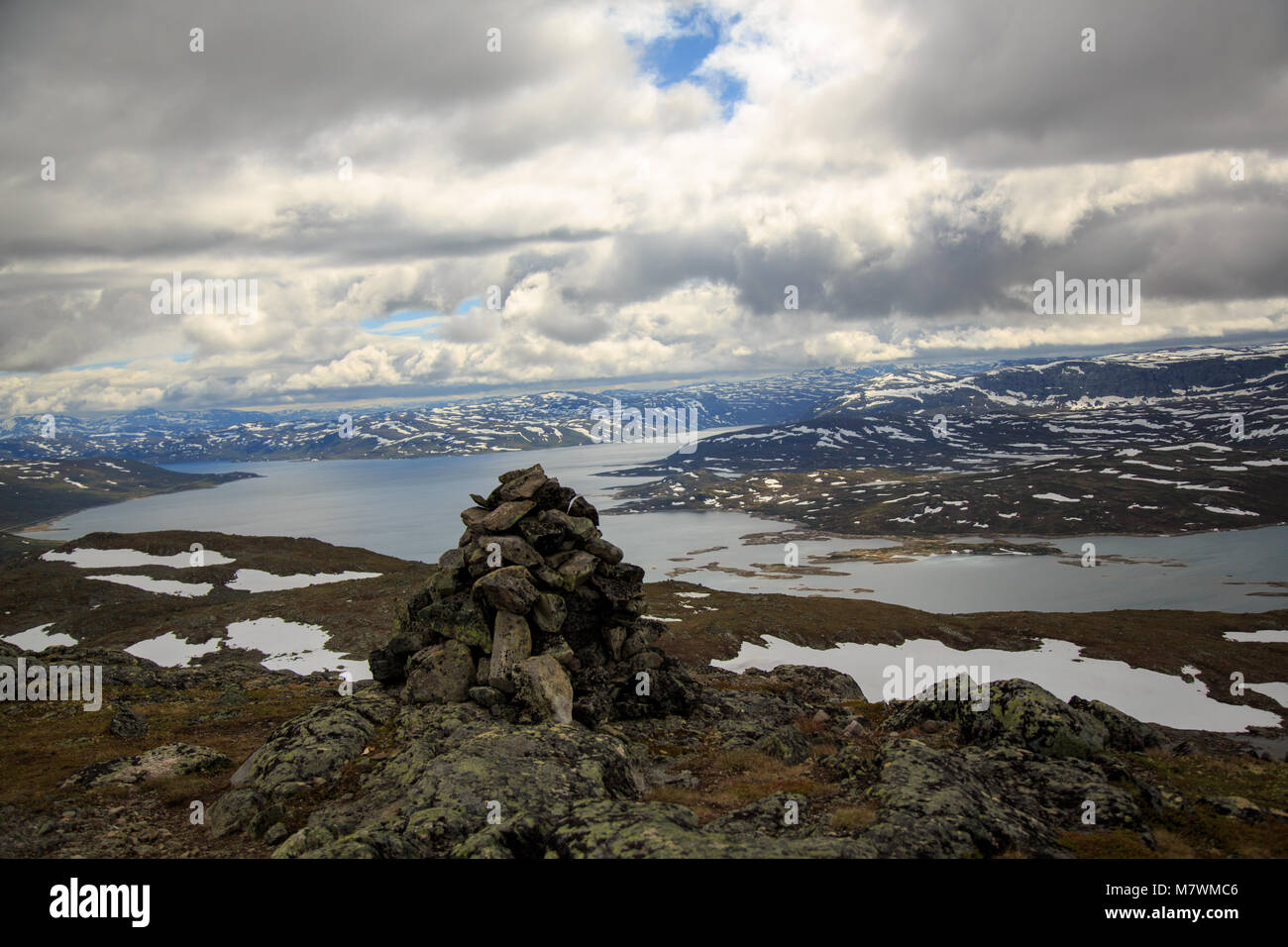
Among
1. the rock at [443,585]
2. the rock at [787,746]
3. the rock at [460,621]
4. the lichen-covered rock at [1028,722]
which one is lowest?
the rock at [787,746]

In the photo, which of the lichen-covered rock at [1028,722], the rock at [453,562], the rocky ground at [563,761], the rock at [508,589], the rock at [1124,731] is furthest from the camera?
the rock at [453,562]

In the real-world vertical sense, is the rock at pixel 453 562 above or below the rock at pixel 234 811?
above

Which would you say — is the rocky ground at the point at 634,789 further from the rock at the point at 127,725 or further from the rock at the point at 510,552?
the rock at the point at 510,552

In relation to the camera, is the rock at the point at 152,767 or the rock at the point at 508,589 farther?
the rock at the point at 508,589

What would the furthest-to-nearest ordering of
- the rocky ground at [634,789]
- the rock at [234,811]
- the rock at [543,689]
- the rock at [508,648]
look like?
the rock at [508,648]
the rock at [543,689]
the rock at [234,811]
the rocky ground at [634,789]

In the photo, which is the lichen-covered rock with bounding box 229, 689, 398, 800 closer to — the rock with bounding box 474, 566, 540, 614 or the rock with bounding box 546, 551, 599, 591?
the rock with bounding box 474, 566, 540, 614

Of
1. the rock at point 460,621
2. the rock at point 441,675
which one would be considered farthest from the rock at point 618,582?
the rock at point 441,675
